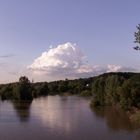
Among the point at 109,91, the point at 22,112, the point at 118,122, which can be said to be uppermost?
the point at 109,91

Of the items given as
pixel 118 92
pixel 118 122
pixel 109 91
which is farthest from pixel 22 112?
pixel 118 122

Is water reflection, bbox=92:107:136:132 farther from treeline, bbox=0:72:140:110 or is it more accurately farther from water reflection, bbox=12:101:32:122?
water reflection, bbox=12:101:32:122

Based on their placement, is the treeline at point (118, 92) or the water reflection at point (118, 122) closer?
the water reflection at point (118, 122)

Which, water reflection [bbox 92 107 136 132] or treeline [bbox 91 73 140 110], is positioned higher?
treeline [bbox 91 73 140 110]

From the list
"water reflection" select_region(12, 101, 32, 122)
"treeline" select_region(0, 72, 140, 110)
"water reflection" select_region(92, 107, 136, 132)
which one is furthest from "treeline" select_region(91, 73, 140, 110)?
"water reflection" select_region(12, 101, 32, 122)

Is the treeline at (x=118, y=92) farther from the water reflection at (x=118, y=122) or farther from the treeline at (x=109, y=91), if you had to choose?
the water reflection at (x=118, y=122)

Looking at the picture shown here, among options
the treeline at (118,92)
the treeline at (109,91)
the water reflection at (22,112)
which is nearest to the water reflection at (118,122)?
the treeline at (118,92)

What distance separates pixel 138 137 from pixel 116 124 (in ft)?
32.6

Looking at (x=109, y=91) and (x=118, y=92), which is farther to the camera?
(x=109, y=91)

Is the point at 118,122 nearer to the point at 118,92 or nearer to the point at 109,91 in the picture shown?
the point at 118,92

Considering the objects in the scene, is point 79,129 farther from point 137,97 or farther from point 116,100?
point 116,100

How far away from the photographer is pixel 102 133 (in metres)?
38.6

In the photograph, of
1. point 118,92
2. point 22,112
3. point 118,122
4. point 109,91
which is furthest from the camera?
point 109,91

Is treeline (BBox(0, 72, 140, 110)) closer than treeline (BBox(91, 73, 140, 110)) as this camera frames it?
No
